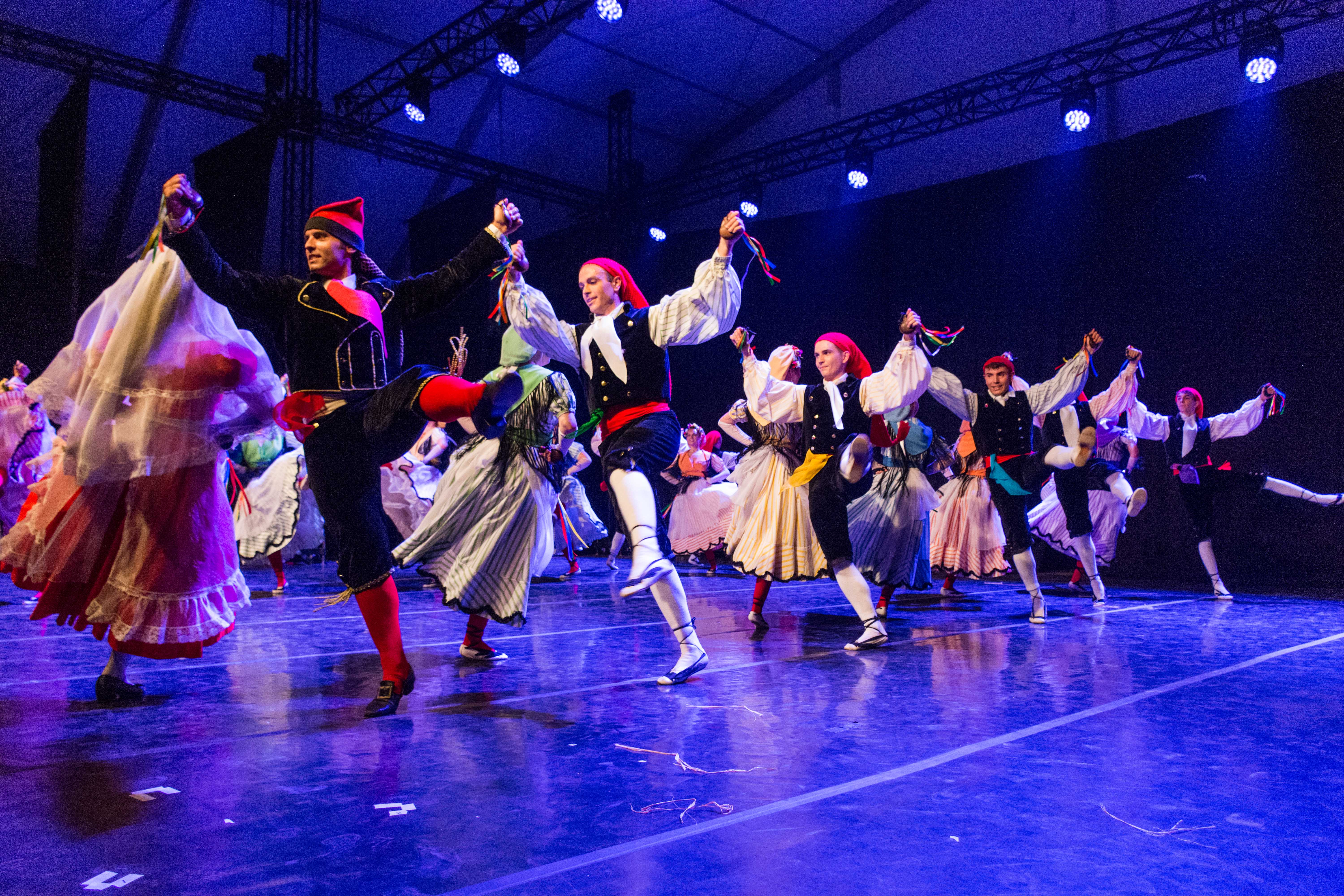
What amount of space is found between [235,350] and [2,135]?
9.09 meters

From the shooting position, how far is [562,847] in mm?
1599

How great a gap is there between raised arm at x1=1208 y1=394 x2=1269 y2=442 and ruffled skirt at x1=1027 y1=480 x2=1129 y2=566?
90 centimetres

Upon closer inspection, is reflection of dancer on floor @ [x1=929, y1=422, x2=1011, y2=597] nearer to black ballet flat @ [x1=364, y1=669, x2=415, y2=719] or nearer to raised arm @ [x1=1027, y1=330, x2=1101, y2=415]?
raised arm @ [x1=1027, y1=330, x2=1101, y2=415]

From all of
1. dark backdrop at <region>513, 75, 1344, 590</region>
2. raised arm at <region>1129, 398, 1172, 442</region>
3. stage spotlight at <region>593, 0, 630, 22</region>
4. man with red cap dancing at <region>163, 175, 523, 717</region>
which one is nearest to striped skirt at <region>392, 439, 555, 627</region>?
man with red cap dancing at <region>163, 175, 523, 717</region>

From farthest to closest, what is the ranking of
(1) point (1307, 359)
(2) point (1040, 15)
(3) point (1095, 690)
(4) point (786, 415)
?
(2) point (1040, 15) → (1) point (1307, 359) → (4) point (786, 415) → (3) point (1095, 690)

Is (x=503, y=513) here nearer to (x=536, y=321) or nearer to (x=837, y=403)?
(x=536, y=321)

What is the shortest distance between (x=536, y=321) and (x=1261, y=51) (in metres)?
6.80

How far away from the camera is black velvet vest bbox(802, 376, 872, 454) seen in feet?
14.2

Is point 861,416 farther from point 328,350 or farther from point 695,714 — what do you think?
point 328,350

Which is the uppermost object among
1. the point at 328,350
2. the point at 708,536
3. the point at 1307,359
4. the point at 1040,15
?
the point at 1040,15

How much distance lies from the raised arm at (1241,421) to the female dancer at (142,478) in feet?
22.9

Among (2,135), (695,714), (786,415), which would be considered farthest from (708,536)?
(2,135)

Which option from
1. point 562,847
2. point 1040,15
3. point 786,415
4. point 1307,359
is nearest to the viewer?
point 562,847

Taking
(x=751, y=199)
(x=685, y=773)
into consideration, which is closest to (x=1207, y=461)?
(x=751, y=199)
